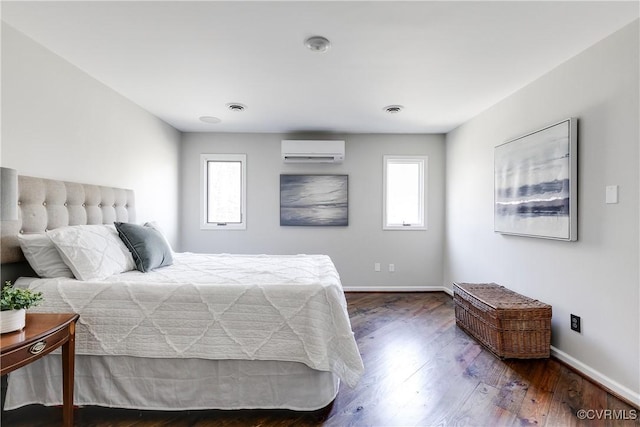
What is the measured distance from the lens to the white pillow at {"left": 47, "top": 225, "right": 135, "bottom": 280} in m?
1.83

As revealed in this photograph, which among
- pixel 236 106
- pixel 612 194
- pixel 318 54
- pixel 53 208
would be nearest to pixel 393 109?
pixel 318 54

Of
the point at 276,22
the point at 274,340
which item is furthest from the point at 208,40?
the point at 274,340

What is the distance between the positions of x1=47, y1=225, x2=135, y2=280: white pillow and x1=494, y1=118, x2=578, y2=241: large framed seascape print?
3.21m

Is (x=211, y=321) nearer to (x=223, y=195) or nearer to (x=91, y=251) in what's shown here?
(x=91, y=251)

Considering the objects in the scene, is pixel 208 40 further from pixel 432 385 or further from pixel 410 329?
pixel 410 329

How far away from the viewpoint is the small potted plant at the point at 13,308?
1.32 metres

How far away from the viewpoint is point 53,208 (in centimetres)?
210

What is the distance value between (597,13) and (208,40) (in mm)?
2342

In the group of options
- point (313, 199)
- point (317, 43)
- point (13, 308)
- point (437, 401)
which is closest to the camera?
point (13, 308)

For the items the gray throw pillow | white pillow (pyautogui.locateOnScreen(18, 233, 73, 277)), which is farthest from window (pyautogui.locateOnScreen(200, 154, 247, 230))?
white pillow (pyautogui.locateOnScreen(18, 233, 73, 277))

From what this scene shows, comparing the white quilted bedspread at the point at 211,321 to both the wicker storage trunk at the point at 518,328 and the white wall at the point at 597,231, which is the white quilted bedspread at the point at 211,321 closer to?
the wicker storage trunk at the point at 518,328

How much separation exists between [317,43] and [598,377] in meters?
2.91

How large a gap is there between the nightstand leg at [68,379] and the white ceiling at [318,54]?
1.78 meters

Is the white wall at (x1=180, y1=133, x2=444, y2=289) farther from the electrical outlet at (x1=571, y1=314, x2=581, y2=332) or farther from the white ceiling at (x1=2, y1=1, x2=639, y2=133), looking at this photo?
the electrical outlet at (x1=571, y1=314, x2=581, y2=332)
